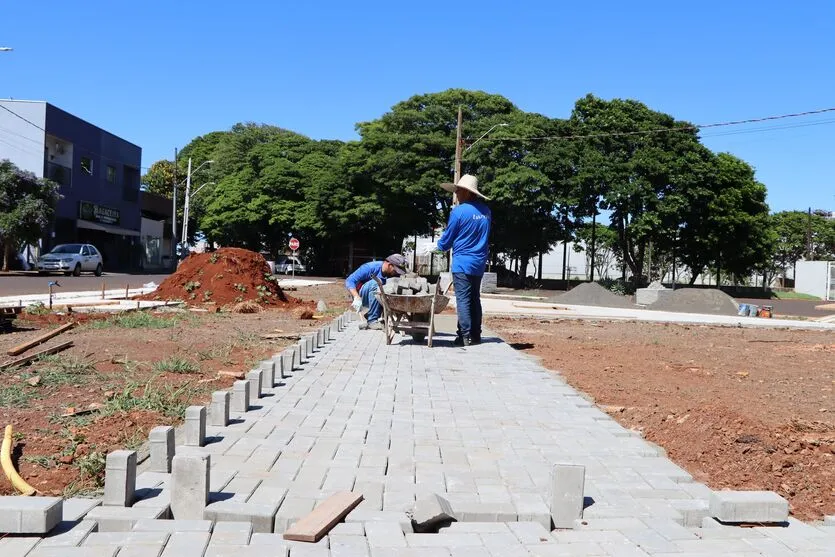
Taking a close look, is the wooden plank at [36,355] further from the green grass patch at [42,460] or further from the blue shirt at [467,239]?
the blue shirt at [467,239]

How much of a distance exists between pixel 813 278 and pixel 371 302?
52.1m

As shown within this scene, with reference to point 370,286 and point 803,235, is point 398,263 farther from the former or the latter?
point 803,235

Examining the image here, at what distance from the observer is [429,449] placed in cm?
499

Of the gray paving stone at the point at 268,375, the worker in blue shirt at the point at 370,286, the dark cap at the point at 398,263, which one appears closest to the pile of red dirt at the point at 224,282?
the worker in blue shirt at the point at 370,286

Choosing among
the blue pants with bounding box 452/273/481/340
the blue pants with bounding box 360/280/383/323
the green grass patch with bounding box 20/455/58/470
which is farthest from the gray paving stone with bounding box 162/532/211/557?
the blue pants with bounding box 360/280/383/323

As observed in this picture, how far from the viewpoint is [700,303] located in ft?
87.0

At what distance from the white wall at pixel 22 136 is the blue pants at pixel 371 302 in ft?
102

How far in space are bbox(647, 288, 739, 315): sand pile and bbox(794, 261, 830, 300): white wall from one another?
2998 centimetres

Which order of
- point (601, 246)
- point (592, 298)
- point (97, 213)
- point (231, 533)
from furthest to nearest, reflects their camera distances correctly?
point (601, 246) < point (97, 213) < point (592, 298) < point (231, 533)

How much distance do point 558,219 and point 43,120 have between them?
26.6 meters

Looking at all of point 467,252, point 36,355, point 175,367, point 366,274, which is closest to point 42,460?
point 175,367

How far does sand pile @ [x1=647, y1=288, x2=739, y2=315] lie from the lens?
25.9 m

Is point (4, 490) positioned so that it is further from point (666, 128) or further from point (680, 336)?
point (666, 128)

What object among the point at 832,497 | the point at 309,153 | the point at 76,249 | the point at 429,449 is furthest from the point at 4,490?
the point at 309,153
